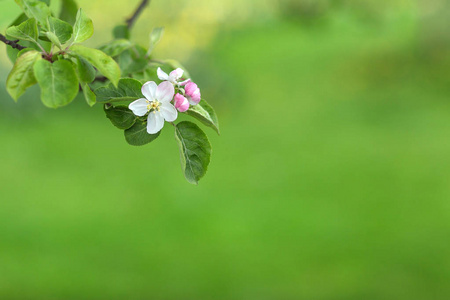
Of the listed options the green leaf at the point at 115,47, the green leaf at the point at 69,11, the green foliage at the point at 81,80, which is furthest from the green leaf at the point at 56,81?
the green leaf at the point at 69,11

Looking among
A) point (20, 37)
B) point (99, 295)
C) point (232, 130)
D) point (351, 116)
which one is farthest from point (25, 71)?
point (351, 116)

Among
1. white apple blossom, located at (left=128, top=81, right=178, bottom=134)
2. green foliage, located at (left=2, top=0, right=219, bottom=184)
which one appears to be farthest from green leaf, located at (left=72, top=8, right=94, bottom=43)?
white apple blossom, located at (left=128, top=81, right=178, bottom=134)

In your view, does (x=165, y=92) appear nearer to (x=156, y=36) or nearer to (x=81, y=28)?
(x=81, y=28)

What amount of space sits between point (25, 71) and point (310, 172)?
309 cm

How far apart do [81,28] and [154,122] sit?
0.15 metres

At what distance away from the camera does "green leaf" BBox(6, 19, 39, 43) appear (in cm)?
64

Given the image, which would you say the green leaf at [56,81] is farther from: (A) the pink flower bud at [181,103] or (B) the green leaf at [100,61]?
(A) the pink flower bud at [181,103]

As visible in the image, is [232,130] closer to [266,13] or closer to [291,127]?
[291,127]

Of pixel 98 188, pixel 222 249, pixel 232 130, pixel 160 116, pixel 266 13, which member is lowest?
pixel 160 116

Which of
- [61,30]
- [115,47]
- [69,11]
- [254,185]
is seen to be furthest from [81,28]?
[254,185]

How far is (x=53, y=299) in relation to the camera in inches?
101

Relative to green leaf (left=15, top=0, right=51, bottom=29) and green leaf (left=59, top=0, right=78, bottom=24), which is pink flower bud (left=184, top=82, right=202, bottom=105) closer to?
green leaf (left=15, top=0, right=51, bottom=29)

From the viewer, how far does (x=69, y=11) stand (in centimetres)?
101

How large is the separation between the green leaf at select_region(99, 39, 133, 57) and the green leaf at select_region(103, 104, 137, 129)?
245 millimetres
